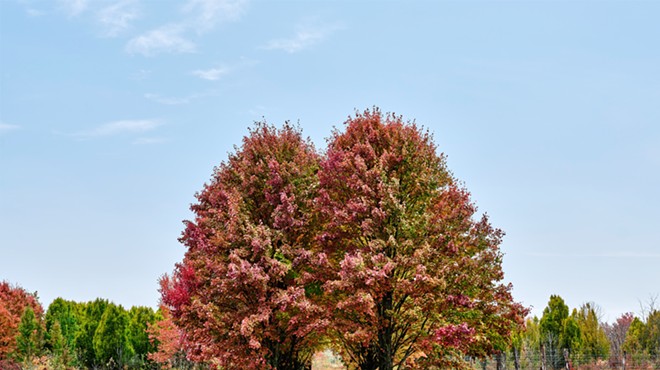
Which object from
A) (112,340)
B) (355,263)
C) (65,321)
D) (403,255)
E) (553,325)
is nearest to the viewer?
(355,263)

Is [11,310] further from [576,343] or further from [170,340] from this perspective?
[576,343]

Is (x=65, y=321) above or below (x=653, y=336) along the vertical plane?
above

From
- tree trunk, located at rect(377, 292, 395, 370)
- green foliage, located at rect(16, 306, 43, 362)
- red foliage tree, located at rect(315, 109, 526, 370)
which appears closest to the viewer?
red foliage tree, located at rect(315, 109, 526, 370)

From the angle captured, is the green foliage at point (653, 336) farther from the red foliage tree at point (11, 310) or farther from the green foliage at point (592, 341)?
the red foliage tree at point (11, 310)

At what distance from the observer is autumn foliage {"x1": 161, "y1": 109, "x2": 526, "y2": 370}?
66.4 ft

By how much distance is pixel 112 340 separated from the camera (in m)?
50.7

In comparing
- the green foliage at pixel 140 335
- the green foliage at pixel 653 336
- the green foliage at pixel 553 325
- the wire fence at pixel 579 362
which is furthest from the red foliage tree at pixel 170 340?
the green foliage at pixel 653 336

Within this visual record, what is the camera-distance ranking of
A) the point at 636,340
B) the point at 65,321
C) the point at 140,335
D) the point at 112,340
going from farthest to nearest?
the point at 65,321 < the point at 140,335 < the point at 112,340 < the point at 636,340

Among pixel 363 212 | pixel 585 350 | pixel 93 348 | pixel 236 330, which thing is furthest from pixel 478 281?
pixel 93 348

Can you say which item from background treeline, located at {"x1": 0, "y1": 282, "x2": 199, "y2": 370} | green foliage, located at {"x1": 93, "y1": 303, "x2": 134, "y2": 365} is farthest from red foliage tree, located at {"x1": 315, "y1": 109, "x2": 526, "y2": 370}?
green foliage, located at {"x1": 93, "y1": 303, "x2": 134, "y2": 365}

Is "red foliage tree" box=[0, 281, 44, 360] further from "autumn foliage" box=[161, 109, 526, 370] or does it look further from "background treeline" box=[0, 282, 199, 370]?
"autumn foliage" box=[161, 109, 526, 370]

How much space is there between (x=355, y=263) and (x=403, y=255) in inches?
82.5

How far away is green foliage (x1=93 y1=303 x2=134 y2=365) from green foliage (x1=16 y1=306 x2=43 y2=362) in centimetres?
623

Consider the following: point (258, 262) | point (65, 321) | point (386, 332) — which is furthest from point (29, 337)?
point (386, 332)
